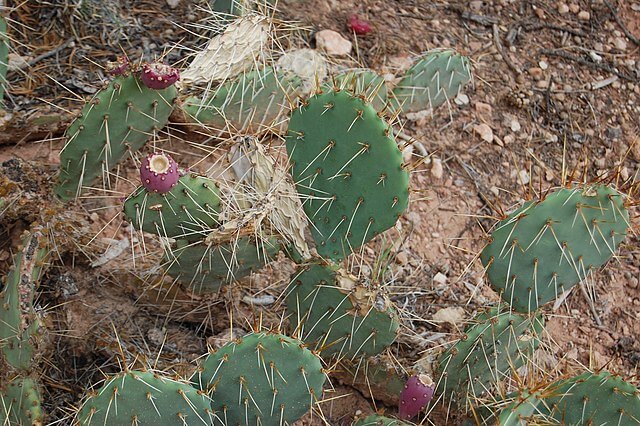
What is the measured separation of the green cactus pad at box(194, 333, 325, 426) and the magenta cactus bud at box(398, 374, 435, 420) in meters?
0.25

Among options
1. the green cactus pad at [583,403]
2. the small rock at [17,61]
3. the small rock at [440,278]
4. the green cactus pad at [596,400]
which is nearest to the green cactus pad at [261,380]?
the green cactus pad at [583,403]

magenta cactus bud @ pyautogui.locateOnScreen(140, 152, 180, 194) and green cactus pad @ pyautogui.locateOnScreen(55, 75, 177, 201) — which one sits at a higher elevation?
magenta cactus bud @ pyautogui.locateOnScreen(140, 152, 180, 194)

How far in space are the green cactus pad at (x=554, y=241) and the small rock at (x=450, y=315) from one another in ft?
1.98

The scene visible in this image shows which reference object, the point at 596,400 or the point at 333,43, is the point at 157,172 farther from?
the point at 333,43

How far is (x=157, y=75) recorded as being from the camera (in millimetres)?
1946

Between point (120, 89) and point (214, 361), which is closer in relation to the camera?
point (214, 361)

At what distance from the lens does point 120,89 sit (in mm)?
2018

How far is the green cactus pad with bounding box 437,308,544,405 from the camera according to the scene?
6.72 ft

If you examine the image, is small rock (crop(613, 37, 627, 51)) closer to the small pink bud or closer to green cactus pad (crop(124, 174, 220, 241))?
the small pink bud

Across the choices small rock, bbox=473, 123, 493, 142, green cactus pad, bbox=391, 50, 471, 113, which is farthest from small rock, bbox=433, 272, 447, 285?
small rock, bbox=473, 123, 493, 142

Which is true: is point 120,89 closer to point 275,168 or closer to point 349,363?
point 275,168

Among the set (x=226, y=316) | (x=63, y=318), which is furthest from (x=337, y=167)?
(x=63, y=318)

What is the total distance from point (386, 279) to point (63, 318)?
3.25 feet

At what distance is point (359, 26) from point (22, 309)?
1.87m
